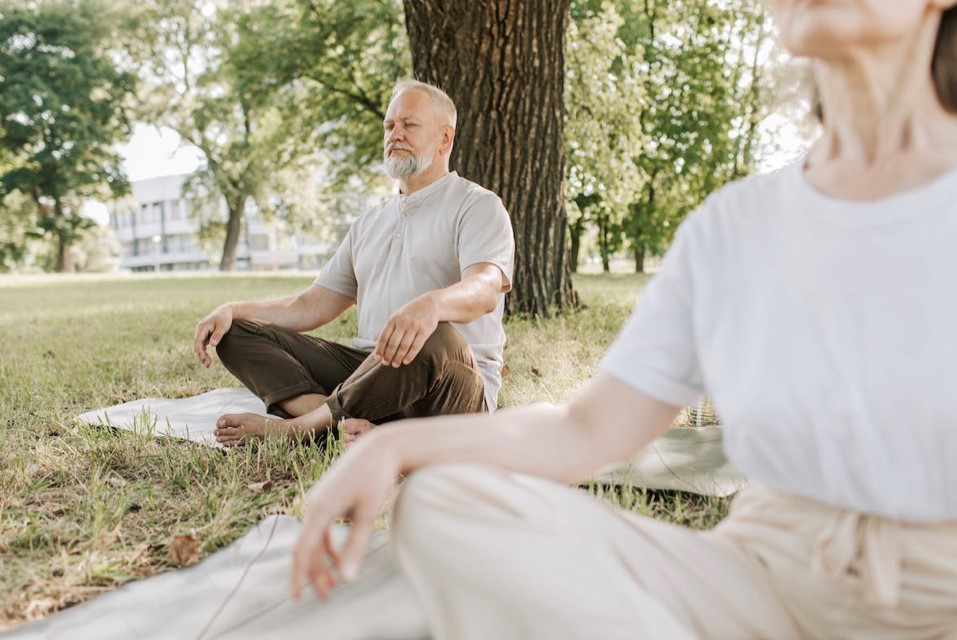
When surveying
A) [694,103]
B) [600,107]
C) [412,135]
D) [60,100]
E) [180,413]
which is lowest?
[180,413]

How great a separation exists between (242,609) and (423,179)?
2.29 meters

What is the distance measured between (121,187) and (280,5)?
13988mm

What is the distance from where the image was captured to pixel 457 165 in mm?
6820

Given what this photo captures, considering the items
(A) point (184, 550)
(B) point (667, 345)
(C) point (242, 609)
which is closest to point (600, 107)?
(A) point (184, 550)

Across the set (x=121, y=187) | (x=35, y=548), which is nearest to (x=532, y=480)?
(x=35, y=548)

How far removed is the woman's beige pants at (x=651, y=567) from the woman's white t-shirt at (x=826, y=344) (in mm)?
75

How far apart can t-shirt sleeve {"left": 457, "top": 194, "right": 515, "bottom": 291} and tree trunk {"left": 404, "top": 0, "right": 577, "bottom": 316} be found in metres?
3.33

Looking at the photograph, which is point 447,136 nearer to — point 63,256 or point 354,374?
point 354,374

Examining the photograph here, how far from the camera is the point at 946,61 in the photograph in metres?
1.22

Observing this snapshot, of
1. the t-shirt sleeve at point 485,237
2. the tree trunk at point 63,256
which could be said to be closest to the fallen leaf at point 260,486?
the t-shirt sleeve at point 485,237

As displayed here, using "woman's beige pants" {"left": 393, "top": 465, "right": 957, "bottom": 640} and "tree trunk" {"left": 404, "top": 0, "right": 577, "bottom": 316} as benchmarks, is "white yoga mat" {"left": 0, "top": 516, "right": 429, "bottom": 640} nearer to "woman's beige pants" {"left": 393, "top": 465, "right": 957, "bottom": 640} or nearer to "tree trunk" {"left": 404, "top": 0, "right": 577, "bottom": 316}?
"woman's beige pants" {"left": 393, "top": 465, "right": 957, "bottom": 640}

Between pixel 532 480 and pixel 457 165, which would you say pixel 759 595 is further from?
pixel 457 165

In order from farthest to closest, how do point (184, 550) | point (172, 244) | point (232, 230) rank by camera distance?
point (172, 244)
point (232, 230)
point (184, 550)

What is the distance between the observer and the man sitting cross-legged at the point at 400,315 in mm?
3023
